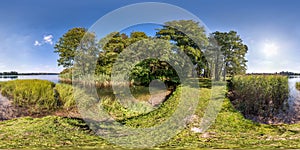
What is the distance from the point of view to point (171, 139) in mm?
3902

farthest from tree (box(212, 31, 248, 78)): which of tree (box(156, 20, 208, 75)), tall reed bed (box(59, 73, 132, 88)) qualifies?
tall reed bed (box(59, 73, 132, 88))

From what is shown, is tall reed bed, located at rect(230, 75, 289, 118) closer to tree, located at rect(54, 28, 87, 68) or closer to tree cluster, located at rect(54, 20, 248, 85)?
tree cluster, located at rect(54, 20, 248, 85)

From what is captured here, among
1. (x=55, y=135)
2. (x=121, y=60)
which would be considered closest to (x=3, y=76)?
(x=55, y=135)

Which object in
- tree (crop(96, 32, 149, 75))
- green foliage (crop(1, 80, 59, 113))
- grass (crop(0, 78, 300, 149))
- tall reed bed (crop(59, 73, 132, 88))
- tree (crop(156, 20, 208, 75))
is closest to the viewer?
grass (crop(0, 78, 300, 149))

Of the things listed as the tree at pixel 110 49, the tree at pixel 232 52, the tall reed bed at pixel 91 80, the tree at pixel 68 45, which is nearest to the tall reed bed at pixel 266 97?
the tree at pixel 232 52

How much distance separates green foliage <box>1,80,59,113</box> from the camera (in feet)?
16.7

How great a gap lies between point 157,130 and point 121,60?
224 centimetres

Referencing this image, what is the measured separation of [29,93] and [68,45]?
Result: 187 cm

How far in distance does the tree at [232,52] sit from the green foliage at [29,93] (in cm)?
456

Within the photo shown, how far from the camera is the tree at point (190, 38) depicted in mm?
5371

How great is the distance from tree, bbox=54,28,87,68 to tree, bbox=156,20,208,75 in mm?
2293

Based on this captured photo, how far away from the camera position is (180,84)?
21.0ft

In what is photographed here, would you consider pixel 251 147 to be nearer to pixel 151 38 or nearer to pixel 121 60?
pixel 151 38

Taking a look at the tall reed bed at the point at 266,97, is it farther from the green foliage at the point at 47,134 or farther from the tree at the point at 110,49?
the green foliage at the point at 47,134
